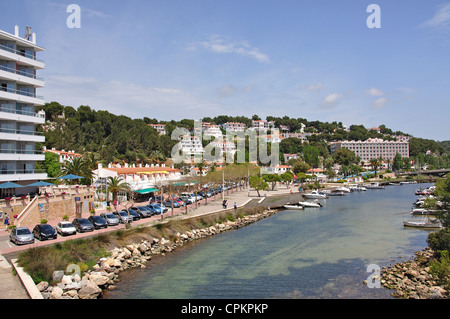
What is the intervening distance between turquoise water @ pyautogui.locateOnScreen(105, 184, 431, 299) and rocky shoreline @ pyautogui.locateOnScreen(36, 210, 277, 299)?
831 millimetres

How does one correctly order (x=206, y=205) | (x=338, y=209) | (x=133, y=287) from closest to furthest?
(x=133, y=287)
(x=206, y=205)
(x=338, y=209)

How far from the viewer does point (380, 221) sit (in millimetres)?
46344

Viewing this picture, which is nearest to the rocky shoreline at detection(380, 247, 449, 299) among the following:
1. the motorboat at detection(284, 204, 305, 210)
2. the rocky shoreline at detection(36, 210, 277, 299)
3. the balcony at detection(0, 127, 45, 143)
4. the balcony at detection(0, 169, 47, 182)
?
the rocky shoreline at detection(36, 210, 277, 299)

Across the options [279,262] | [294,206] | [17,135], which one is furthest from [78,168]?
[294,206]

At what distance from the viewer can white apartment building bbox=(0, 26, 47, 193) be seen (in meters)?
34.7

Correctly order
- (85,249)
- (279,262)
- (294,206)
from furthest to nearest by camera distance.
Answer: (294,206), (279,262), (85,249)

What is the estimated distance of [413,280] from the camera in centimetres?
2280

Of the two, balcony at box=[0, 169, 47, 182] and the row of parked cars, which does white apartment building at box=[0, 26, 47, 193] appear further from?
the row of parked cars

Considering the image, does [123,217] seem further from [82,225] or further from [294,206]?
[294,206]

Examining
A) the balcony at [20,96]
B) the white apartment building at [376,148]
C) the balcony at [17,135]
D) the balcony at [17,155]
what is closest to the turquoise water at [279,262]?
the balcony at [17,155]

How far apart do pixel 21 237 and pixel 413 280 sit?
89.4 ft
